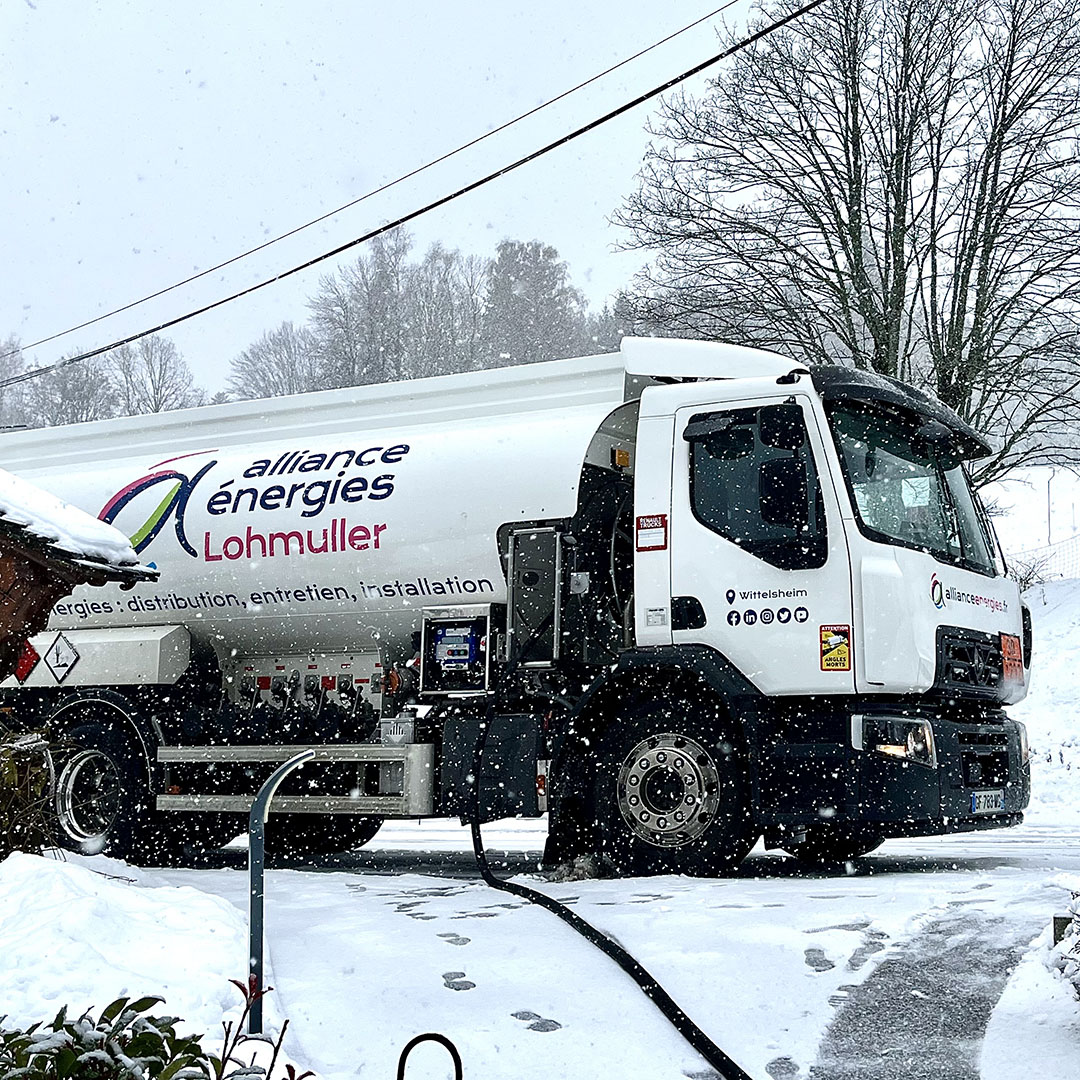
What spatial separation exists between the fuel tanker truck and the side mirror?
16 mm

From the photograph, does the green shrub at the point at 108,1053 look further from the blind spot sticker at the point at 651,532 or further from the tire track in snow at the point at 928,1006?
the blind spot sticker at the point at 651,532

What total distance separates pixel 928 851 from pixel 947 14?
11415mm

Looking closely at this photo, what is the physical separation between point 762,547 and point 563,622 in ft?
5.19

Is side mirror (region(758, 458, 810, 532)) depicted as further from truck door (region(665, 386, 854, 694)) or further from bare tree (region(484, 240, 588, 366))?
bare tree (region(484, 240, 588, 366))

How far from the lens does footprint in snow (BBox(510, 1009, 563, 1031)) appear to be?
491 centimetres

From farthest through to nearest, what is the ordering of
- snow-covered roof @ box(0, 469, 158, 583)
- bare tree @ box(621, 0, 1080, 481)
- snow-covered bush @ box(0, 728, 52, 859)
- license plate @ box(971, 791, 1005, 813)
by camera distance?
bare tree @ box(621, 0, 1080, 481) → license plate @ box(971, 791, 1005, 813) → snow-covered roof @ box(0, 469, 158, 583) → snow-covered bush @ box(0, 728, 52, 859)

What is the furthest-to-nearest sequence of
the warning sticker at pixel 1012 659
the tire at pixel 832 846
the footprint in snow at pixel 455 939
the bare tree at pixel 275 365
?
the bare tree at pixel 275 365 < the tire at pixel 832 846 < the warning sticker at pixel 1012 659 < the footprint in snow at pixel 455 939

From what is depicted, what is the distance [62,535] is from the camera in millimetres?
7086

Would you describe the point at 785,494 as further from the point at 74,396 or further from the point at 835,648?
the point at 74,396

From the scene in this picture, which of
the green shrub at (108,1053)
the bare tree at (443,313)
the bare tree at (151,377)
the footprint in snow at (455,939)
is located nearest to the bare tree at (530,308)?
the bare tree at (443,313)

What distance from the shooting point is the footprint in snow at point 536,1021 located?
4.91 m

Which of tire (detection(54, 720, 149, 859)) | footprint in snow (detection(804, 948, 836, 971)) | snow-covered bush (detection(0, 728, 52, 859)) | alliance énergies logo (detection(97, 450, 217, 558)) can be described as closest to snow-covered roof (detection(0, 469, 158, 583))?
snow-covered bush (detection(0, 728, 52, 859))

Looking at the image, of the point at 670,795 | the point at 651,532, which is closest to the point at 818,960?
the point at 670,795

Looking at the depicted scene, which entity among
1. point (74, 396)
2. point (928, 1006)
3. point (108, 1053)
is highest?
point (74, 396)
